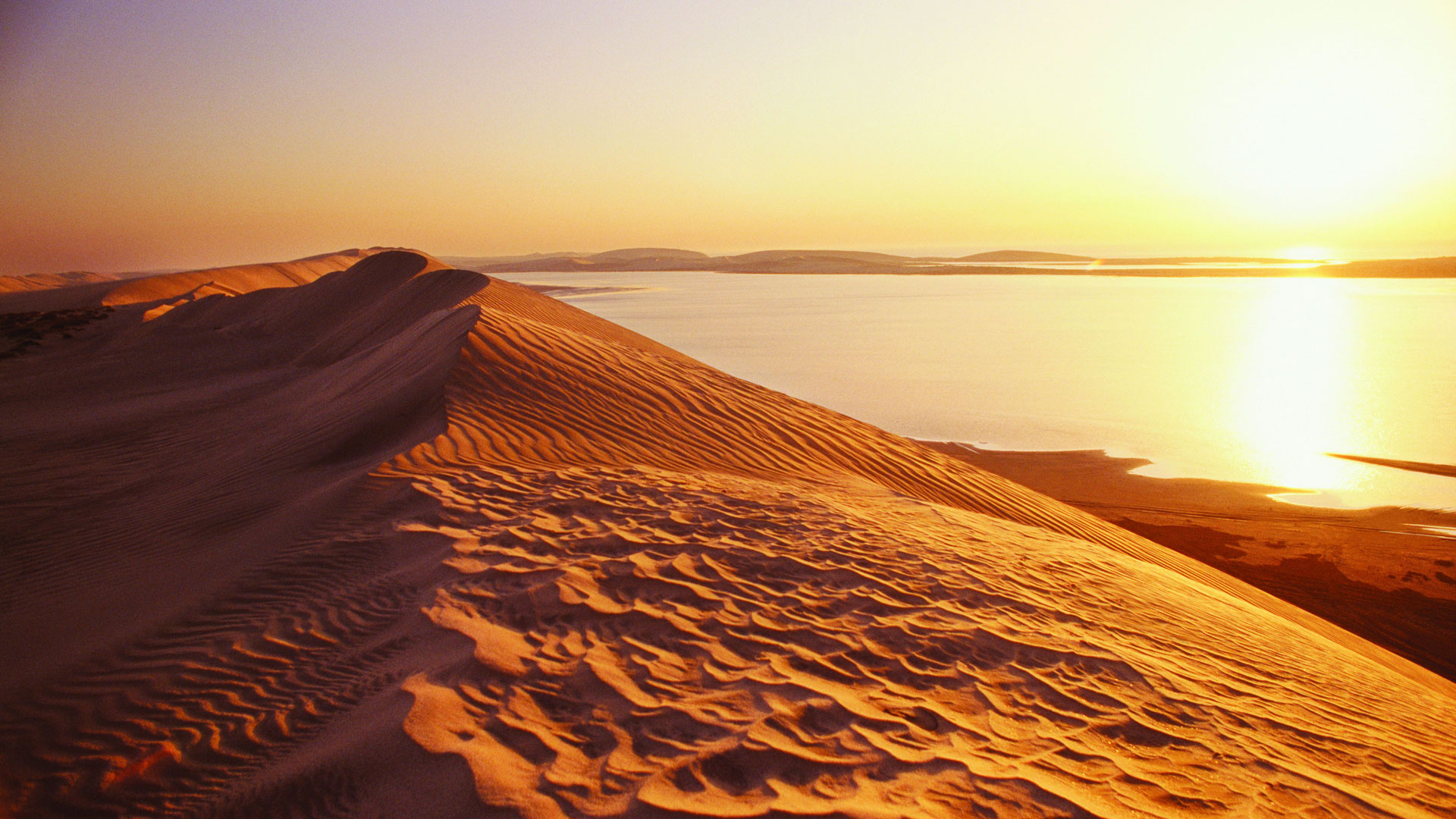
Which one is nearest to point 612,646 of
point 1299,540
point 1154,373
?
point 1299,540

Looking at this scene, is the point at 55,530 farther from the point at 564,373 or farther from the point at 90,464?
the point at 564,373

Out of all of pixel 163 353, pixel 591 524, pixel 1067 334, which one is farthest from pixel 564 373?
pixel 1067 334

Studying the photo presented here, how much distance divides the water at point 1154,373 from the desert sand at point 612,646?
15.7 feet

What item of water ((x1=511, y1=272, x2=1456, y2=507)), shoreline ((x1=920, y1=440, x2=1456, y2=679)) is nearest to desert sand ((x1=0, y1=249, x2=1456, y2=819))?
shoreline ((x1=920, y1=440, x2=1456, y2=679))

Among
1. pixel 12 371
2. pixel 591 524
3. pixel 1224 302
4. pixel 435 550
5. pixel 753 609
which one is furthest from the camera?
pixel 1224 302

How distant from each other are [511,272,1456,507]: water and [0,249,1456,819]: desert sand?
4.78 m

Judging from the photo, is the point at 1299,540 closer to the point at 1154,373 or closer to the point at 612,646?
the point at 612,646

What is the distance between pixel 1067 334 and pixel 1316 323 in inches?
320

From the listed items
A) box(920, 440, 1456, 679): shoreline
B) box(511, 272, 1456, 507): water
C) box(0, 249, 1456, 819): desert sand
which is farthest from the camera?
box(511, 272, 1456, 507): water

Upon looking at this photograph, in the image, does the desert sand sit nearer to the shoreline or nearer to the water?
the shoreline

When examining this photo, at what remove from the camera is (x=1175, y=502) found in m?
8.63

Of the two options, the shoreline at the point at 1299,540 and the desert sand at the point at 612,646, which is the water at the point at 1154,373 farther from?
the desert sand at the point at 612,646

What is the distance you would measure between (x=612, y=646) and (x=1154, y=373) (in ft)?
52.9

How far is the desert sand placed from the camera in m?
2.22
